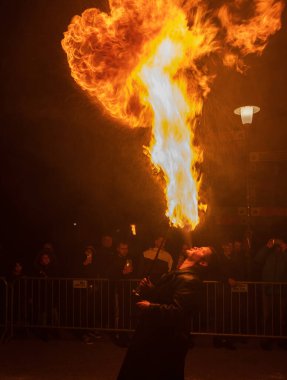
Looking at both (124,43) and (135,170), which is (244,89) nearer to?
(135,170)

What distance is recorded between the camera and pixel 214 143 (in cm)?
1378

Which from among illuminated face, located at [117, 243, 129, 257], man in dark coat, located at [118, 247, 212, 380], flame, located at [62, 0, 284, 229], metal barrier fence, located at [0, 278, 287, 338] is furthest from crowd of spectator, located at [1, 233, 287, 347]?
man in dark coat, located at [118, 247, 212, 380]

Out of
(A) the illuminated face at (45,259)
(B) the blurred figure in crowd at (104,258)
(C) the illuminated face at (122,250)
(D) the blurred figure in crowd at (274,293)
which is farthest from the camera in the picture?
(A) the illuminated face at (45,259)

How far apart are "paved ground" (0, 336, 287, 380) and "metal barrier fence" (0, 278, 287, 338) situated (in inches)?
11.8

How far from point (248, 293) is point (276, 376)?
190cm

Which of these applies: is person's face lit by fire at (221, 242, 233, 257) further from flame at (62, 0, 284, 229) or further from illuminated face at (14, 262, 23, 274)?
illuminated face at (14, 262, 23, 274)

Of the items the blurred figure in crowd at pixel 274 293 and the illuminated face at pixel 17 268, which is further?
the illuminated face at pixel 17 268

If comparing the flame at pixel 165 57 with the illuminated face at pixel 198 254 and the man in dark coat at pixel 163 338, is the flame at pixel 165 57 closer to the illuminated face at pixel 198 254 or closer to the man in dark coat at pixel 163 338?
the illuminated face at pixel 198 254

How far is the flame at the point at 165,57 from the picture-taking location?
591 cm

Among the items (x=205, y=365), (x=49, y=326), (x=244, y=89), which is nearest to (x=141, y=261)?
(x=49, y=326)

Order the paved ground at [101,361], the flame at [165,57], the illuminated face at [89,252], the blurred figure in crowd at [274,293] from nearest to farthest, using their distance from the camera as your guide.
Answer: the flame at [165,57] → the paved ground at [101,361] → the blurred figure in crowd at [274,293] → the illuminated face at [89,252]

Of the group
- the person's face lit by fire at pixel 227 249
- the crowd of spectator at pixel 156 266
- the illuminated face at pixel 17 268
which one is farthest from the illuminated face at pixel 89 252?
the person's face lit by fire at pixel 227 249

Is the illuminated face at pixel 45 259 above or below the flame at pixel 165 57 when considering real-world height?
below

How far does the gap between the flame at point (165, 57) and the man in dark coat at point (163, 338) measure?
1.20 metres
